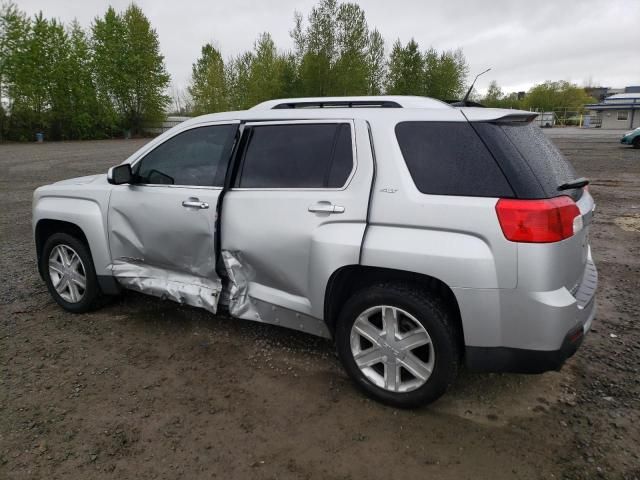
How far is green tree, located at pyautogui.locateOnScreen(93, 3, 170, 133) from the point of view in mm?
43688

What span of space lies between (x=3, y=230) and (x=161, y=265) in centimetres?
558

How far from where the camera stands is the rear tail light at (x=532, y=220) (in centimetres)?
235

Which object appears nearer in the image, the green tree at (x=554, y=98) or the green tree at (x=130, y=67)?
the green tree at (x=130, y=67)

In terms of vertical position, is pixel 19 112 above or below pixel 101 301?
above

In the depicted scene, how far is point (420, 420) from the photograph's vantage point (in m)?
2.75

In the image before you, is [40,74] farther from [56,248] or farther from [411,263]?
[411,263]

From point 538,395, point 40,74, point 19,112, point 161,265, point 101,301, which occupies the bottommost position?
point 538,395

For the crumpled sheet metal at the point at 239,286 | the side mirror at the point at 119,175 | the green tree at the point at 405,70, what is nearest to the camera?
the crumpled sheet metal at the point at 239,286

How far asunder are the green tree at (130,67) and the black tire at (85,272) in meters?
45.0

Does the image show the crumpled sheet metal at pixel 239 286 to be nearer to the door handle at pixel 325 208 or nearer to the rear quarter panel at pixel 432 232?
the door handle at pixel 325 208

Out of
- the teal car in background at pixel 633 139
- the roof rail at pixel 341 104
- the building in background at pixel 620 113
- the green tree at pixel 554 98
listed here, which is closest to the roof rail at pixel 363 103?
the roof rail at pixel 341 104

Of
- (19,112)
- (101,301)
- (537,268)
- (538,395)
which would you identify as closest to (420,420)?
(538,395)

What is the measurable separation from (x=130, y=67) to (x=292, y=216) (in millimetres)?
A: 47983

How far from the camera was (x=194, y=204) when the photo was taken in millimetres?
3402
